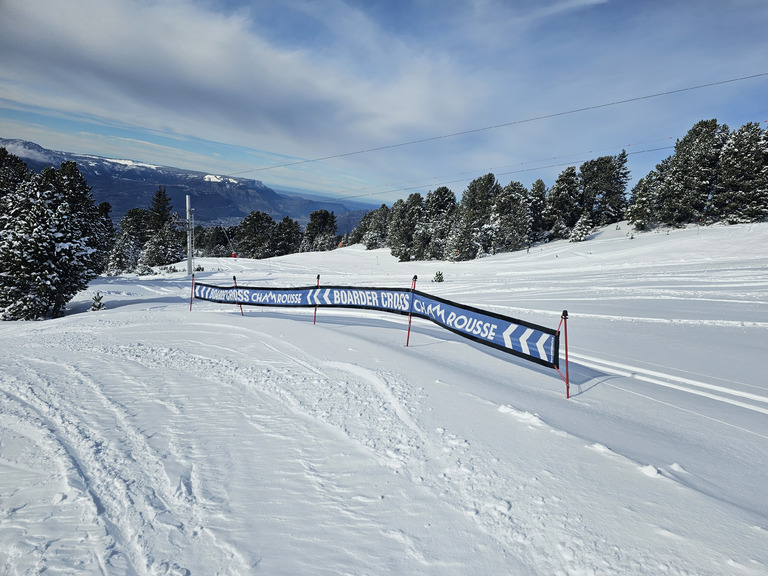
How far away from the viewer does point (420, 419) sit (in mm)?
4500

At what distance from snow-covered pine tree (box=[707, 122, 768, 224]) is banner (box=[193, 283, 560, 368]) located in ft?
130

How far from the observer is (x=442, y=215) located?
6156cm

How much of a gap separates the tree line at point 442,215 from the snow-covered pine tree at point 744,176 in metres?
0.09

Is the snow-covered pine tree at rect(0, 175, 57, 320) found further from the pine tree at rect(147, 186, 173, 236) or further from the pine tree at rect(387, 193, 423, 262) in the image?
the pine tree at rect(147, 186, 173, 236)

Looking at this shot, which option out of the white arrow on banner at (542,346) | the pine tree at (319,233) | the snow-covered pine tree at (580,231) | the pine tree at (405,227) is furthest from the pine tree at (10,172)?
the snow-covered pine tree at (580,231)

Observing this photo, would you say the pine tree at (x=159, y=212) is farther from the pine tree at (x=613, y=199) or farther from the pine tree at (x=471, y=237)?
the pine tree at (x=613, y=199)

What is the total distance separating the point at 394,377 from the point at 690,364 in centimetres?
665

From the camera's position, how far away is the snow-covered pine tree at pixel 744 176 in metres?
32.0

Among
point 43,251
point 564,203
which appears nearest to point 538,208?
point 564,203

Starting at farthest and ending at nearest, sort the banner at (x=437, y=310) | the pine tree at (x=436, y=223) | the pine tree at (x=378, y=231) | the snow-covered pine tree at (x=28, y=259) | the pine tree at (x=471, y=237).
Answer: the pine tree at (x=378, y=231) → the pine tree at (x=436, y=223) → the pine tree at (x=471, y=237) → the snow-covered pine tree at (x=28, y=259) → the banner at (x=437, y=310)

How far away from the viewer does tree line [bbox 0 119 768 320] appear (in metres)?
19.3

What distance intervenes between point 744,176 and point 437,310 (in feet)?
136

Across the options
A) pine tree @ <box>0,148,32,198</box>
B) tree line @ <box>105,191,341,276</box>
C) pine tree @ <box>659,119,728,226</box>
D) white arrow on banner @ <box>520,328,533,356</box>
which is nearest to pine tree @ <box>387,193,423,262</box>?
tree line @ <box>105,191,341,276</box>

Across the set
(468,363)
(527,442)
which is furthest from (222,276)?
(527,442)
